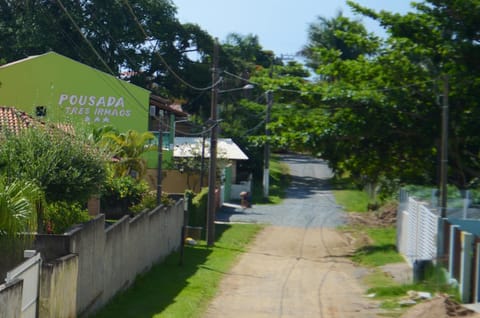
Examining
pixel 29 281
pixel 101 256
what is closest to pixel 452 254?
pixel 101 256

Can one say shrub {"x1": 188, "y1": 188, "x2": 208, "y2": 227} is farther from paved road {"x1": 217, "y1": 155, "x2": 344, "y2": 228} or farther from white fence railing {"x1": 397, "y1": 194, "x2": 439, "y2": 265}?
white fence railing {"x1": 397, "y1": 194, "x2": 439, "y2": 265}

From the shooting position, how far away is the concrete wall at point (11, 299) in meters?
9.26

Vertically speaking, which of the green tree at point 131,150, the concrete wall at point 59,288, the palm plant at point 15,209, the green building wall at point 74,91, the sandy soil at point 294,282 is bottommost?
the sandy soil at point 294,282


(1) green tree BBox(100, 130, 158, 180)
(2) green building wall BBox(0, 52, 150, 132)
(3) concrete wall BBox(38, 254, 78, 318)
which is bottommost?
(3) concrete wall BBox(38, 254, 78, 318)

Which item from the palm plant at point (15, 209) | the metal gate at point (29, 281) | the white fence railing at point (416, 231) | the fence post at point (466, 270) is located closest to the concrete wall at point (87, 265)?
the metal gate at point (29, 281)

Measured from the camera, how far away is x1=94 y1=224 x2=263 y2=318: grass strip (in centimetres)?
1644

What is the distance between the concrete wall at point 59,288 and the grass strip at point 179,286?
212 cm

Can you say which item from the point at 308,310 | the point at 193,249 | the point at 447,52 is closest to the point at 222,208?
the point at 193,249

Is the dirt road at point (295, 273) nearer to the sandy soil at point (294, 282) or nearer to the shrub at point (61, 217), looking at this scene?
the sandy soil at point (294, 282)

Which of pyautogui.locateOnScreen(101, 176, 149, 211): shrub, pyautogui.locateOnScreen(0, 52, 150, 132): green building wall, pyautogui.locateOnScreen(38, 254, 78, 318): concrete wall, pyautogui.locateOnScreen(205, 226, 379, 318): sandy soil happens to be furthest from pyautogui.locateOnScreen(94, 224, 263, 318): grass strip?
pyautogui.locateOnScreen(0, 52, 150, 132): green building wall

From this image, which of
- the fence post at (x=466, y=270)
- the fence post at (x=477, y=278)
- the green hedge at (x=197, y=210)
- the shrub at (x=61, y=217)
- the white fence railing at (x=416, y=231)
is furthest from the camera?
the green hedge at (x=197, y=210)

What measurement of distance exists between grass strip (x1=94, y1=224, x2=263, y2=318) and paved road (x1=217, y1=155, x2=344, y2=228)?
31.1ft

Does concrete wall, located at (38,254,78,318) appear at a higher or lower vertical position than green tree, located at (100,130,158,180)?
lower

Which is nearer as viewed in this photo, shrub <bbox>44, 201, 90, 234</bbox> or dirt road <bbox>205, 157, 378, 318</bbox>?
shrub <bbox>44, 201, 90, 234</bbox>
